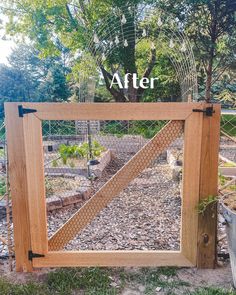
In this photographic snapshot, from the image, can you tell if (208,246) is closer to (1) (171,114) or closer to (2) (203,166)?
(2) (203,166)

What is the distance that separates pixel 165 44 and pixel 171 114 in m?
6.57

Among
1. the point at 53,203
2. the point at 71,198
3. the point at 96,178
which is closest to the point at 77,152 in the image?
the point at 96,178

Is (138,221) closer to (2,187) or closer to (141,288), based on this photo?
(141,288)

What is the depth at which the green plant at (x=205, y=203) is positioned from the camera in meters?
1.72

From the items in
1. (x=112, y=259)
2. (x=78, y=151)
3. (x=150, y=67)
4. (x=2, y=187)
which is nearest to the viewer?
(x=112, y=259)

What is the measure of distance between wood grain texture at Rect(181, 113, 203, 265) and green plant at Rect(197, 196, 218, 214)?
0.03 metres

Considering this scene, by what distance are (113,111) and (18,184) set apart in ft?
2.60

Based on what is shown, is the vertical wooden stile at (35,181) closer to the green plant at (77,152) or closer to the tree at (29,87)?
the green plant at (77,152)

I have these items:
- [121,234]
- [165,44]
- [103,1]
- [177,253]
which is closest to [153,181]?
[121,234]

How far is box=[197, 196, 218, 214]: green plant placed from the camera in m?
1.72

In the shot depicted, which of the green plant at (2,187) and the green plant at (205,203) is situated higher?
the green plant at (205,203)

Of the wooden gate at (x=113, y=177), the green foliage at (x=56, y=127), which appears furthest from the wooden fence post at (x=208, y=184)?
the green foliage at (x=56, y=127)

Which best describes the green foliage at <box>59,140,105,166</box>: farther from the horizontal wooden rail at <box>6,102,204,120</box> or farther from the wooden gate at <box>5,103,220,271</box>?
the horizontal wooden rail at <box>6,102,204,120</box>

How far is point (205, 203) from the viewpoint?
1.73 m
